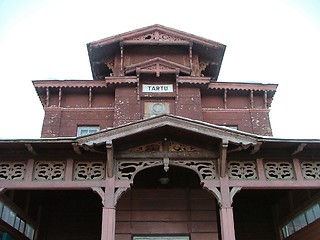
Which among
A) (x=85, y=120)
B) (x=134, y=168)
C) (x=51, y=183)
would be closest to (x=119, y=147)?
(x=134, y=168)

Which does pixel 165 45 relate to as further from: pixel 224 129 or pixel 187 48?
pixel 224 129

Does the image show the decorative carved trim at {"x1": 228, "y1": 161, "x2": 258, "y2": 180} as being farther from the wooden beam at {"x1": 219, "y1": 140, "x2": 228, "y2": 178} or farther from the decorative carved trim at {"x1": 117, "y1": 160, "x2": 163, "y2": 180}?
the decorative carved trim at {"x1": 117, "y1": 160, "x2": 163, "y2": 180}

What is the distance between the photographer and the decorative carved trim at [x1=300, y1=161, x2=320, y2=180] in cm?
1146

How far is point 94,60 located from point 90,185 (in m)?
9.44

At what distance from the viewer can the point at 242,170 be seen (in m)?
11.4

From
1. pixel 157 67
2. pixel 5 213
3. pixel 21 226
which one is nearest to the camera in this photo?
pixel 5 213

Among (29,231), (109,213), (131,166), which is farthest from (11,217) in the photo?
(131,166)

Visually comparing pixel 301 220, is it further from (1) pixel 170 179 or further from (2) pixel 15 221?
(2) pixel 15 221

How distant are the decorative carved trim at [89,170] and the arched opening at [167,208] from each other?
2327 mm

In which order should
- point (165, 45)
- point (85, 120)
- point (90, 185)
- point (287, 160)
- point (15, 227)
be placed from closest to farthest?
point (90, 185) < point (287, 160) < point (15, 227) < point (85, 120) < point (165, 45)

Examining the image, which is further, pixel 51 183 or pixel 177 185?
pixel 177 185

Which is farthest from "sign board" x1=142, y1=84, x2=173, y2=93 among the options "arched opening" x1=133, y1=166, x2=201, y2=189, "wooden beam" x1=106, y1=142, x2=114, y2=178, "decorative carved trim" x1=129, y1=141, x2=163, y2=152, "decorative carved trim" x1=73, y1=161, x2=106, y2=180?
"wooden beam" x1=106, y1=142, x2=114, y2=178

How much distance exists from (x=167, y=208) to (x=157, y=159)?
2.71 meters

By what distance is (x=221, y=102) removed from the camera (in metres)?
17.7
